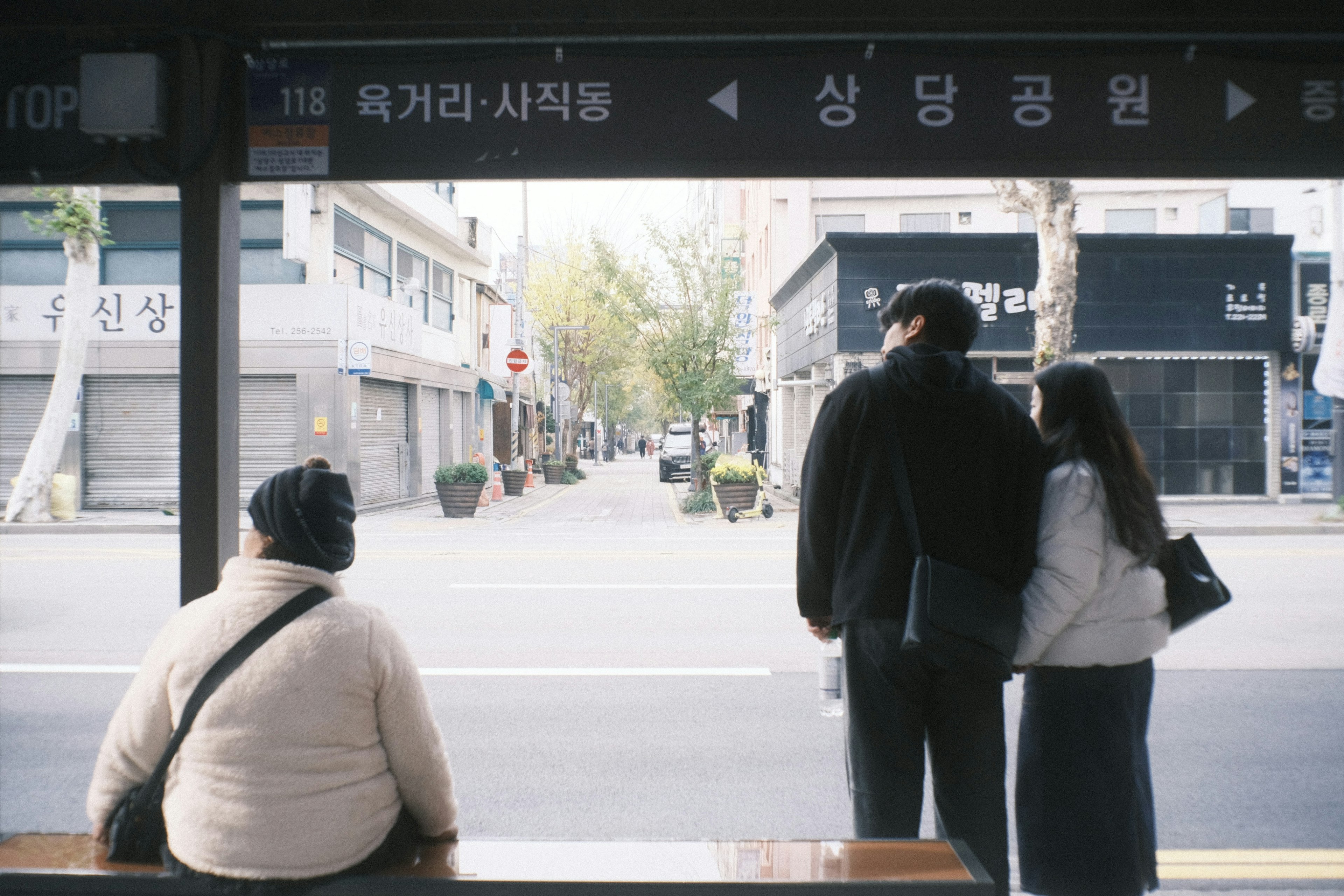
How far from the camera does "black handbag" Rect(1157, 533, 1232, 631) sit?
267cm

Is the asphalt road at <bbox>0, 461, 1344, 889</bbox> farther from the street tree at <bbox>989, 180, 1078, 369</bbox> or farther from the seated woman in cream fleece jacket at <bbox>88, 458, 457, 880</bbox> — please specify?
Result: the street tree at <bbox>989, 180, 1078, 369</bbox>

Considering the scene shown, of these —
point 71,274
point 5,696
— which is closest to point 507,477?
point 71,274

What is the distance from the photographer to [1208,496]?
20.5m

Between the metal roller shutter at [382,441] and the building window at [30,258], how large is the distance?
6.20m

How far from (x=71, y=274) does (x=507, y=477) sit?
454 inches

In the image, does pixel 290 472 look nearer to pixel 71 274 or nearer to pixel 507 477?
pixel 71 274

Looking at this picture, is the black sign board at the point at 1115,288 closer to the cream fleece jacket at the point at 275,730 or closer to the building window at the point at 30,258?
the building window at the point at 30,258

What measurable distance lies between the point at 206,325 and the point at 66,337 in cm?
1564

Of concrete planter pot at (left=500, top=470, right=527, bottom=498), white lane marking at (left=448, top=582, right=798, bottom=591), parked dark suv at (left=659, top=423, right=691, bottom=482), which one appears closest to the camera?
white lane marking at (left=448, top=582, right=798, bottom=591)

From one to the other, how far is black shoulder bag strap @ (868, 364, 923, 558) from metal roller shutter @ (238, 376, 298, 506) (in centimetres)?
1851

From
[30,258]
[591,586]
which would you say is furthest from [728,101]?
[30,258]

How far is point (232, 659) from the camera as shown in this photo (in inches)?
74.4

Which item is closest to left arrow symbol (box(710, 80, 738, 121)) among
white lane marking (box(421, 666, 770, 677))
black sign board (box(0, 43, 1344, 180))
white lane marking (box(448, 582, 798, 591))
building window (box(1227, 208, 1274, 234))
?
black sign board (box(0, 43, 1344, 180))

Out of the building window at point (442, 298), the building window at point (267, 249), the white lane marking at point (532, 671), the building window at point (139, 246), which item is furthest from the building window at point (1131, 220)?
the building window at point (139, 246)
